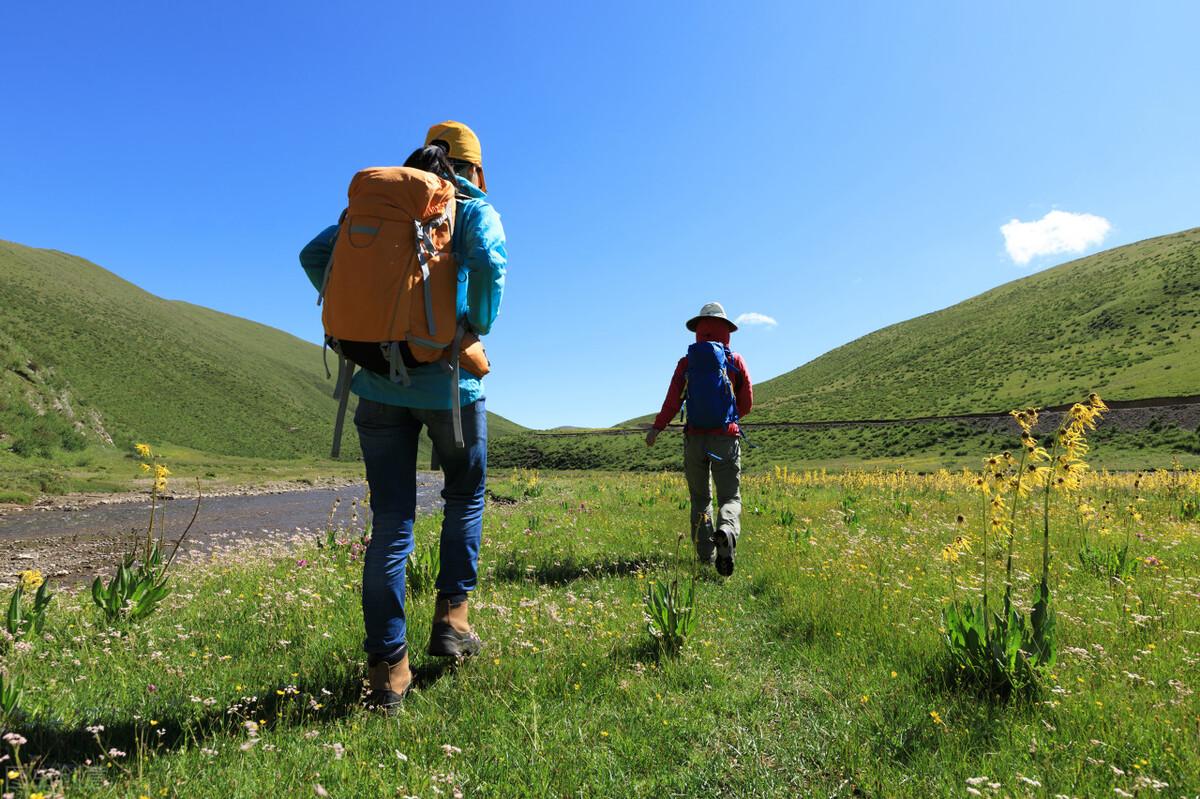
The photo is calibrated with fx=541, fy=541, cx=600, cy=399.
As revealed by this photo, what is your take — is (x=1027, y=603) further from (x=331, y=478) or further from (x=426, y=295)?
(x=331, y=478)

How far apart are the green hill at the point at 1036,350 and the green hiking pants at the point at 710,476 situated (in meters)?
60.2

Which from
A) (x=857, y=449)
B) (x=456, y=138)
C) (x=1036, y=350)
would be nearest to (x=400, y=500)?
(x=456, y=138)

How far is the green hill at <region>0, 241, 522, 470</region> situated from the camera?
33188 mm

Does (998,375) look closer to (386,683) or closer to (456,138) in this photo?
(456,138)

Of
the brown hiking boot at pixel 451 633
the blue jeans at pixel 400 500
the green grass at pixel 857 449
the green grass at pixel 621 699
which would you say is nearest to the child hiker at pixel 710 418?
the green grass at pixel 621 699

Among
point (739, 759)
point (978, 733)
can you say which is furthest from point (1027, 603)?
point (739, 759)

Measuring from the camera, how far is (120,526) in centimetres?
1438

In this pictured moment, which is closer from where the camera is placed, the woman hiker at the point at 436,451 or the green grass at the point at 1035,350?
the woman hiker at the point at 436,451

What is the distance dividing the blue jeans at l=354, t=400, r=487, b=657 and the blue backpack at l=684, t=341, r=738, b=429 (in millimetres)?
3465

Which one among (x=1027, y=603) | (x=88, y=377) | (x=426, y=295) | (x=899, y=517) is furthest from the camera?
(x=88, y=377)

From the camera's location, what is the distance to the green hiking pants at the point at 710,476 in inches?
249

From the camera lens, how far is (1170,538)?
688cm

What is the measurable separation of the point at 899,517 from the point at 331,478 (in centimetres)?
3902

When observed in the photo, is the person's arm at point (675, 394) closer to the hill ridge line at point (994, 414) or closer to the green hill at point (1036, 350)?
the hill ridge line at point (994, 414)
